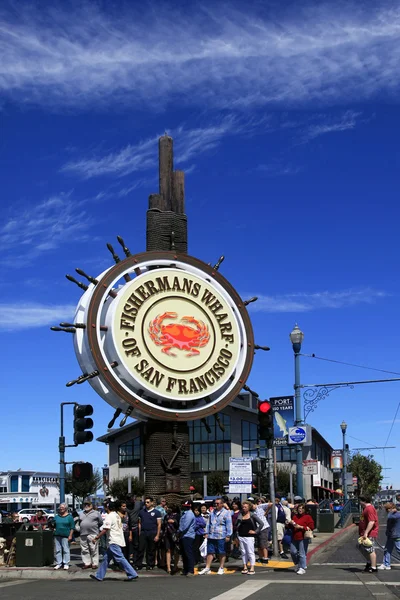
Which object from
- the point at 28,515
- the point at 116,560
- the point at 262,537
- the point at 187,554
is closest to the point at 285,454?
the point at 28,515

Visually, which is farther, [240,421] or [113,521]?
[240,421]

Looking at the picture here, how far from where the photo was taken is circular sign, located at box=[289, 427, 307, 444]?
34.8 metres

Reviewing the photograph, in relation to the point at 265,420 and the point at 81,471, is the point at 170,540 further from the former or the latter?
the point at 265,420

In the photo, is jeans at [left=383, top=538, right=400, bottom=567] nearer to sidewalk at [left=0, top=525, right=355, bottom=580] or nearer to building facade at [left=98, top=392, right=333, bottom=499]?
sidewalk at [left=0, top=525, right=355, bottom=580]

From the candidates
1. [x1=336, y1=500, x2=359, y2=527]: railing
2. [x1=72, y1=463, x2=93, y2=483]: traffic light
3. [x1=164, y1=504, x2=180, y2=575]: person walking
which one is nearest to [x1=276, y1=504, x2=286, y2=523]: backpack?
[x1=164, y1=504, x2=180, y2=575]: person walking

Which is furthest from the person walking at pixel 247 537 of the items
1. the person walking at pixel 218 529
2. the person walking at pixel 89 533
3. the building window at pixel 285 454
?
the building window at pixel 285 454

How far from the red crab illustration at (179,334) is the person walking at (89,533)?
16.6ft

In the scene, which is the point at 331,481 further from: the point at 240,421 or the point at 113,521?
the point at 113,521

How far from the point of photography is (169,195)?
78.3 ft

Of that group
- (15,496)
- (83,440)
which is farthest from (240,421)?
(83,440)

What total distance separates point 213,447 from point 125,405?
57905 millimetres

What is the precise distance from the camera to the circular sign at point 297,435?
114 ft

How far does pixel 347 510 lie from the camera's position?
47.8 metres

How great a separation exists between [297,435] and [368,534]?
55.5 ft
